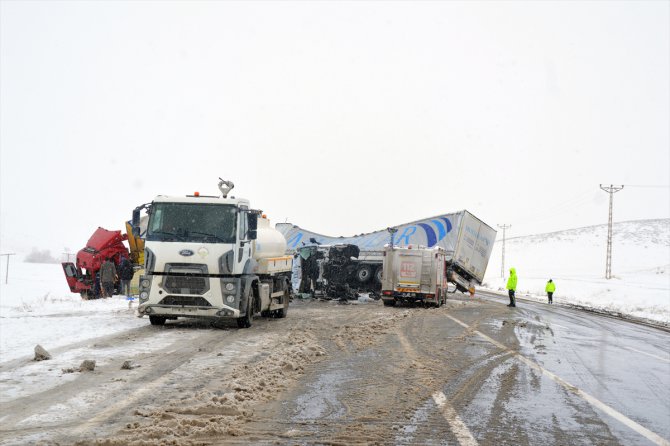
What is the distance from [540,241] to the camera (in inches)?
6388

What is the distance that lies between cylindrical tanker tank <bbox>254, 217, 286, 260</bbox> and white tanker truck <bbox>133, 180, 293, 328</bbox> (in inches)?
56.0

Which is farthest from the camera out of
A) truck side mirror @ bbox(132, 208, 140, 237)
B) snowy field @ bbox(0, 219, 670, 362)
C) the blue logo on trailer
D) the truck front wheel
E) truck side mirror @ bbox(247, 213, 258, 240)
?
the blue logo on trailer

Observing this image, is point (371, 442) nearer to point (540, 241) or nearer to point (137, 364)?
point (137, 364)


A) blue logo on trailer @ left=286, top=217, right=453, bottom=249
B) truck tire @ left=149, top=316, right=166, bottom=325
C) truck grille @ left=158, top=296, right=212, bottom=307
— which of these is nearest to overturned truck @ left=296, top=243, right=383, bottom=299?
blue logo on trailer @ left=286, top=217, right=453, bottom=249

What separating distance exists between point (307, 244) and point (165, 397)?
24978 millimetres

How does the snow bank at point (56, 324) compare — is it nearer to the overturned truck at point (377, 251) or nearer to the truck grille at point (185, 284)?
the truck grille at point (185, 284)

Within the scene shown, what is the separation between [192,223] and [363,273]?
59.0 feet

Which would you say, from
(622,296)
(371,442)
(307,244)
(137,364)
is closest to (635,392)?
(371,442)

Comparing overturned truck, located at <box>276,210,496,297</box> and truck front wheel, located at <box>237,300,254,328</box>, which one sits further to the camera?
overturned truck, located at <box>276,210,496,297</box>

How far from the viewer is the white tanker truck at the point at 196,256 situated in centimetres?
1455

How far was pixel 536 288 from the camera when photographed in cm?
6575

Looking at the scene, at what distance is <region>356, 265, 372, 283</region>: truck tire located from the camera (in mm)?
31891

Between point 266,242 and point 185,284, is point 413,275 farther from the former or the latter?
point 185,284

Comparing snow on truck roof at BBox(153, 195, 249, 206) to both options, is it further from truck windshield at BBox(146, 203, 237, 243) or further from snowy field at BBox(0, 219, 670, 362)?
snowy field at BBox(0, 219, 670, 362)
